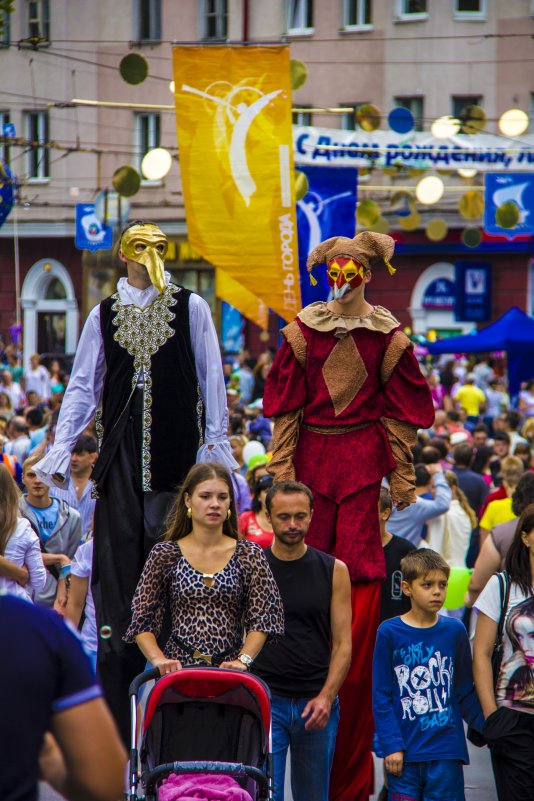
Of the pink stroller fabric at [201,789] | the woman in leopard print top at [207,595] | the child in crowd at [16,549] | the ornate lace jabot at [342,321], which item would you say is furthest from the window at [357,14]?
the pink stroller fabric at [201,789]

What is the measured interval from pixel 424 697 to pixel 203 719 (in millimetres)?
1156

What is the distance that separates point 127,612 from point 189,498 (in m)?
0.67

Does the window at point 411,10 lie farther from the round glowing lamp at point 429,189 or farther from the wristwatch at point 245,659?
the wristwatch at point 245,659

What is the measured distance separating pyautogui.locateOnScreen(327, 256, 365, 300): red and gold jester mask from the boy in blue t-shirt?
115 centimetres

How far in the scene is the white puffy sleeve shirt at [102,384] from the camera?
5.68m

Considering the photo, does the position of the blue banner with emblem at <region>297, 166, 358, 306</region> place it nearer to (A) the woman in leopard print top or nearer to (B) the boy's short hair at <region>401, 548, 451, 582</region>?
(B) the boy's short hair at <region>401, 548, 451, 582</region>

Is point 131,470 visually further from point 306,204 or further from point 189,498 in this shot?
point 306,204

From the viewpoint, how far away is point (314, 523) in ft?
19.0

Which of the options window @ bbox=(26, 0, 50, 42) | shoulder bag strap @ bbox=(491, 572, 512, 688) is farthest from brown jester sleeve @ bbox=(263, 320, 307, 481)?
window @ bbox=(26, 0, 50, 42)

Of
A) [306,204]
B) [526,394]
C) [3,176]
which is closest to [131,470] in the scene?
[3,176]

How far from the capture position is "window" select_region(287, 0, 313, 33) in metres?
33.0

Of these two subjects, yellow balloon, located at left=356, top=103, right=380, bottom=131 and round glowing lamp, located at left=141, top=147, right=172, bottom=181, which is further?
yellow balloon, located at left=356, top=103, right=380, bottom=131

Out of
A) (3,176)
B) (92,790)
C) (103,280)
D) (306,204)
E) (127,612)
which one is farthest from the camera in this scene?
(103,280)

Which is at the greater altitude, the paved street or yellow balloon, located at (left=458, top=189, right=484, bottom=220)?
yellow balloon, located at (left=458, top=189, right=484, bottom=220)
